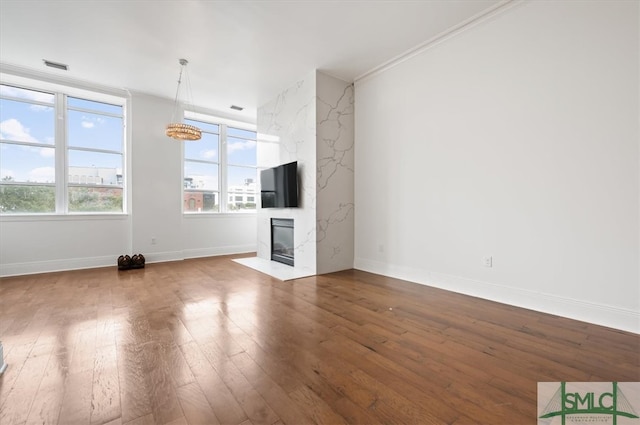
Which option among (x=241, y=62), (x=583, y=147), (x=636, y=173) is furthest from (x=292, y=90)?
(x=636, y=173)

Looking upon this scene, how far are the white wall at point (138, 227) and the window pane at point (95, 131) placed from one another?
1.34ft

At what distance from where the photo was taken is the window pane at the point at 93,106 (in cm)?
491

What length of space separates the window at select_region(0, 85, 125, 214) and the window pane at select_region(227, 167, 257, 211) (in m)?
2.18

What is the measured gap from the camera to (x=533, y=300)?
2736mm

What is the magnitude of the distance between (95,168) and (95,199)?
0.57 metres

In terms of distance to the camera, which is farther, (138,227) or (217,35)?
(138,227)

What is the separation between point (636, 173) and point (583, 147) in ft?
1.34

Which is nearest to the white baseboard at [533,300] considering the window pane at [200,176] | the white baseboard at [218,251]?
the white baseboard at [218,251]

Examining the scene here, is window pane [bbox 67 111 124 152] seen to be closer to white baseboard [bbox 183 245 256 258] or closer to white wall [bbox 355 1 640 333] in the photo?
white baseboard [bbox 183 245 256 258]

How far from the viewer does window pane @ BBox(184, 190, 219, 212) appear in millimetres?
6000

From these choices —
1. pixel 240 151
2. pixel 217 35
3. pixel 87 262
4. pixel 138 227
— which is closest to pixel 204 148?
pixel 240 151

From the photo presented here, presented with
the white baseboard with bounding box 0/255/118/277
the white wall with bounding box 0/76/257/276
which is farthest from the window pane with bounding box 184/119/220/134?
the white baseboard with bounding box 0/255/118/277

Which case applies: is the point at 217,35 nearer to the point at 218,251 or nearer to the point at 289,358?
the point at 289,358

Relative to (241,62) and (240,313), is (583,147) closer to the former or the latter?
(240,313)
